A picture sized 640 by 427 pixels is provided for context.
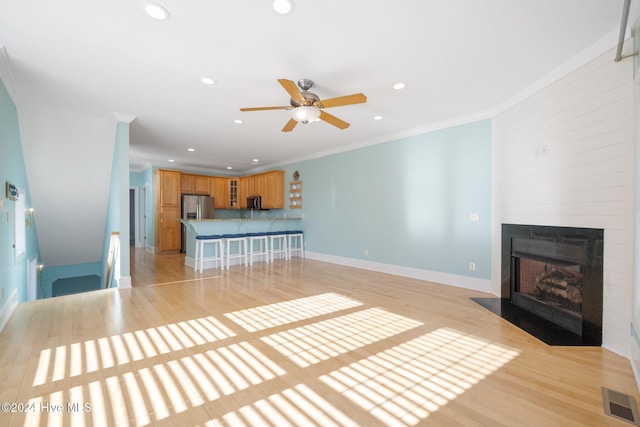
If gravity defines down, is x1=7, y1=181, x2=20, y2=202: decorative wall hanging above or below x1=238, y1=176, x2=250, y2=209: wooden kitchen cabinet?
below

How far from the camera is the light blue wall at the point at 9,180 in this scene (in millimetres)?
2962

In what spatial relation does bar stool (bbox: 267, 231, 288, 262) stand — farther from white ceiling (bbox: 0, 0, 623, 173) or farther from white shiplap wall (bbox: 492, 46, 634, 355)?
white shiplap wall (bbox: 492, 46, 634, 355)

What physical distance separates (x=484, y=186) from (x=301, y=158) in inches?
176

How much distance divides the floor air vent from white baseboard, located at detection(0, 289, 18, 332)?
4.99 m

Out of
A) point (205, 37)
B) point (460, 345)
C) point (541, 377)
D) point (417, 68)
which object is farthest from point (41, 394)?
point (417, 68)

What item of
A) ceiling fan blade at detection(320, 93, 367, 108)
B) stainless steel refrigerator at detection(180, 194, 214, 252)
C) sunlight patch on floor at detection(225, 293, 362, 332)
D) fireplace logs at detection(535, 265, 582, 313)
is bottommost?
sunlight patch on floor at detection(225, 293, 362, 332)

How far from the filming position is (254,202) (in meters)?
8.67

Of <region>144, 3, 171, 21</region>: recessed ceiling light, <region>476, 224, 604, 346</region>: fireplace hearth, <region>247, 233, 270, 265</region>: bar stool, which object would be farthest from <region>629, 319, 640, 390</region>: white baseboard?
<region>247, 233, 270, 265</region>: bar stool

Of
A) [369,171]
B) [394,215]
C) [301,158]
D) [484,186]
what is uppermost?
[301,158]

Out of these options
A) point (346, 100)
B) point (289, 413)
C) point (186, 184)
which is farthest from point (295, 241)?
point (289, 413)

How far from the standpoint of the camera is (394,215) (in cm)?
528

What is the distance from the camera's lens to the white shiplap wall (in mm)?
2262

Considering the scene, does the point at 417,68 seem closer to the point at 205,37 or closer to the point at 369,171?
the point at 205,37

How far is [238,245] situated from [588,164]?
5.98 meters
